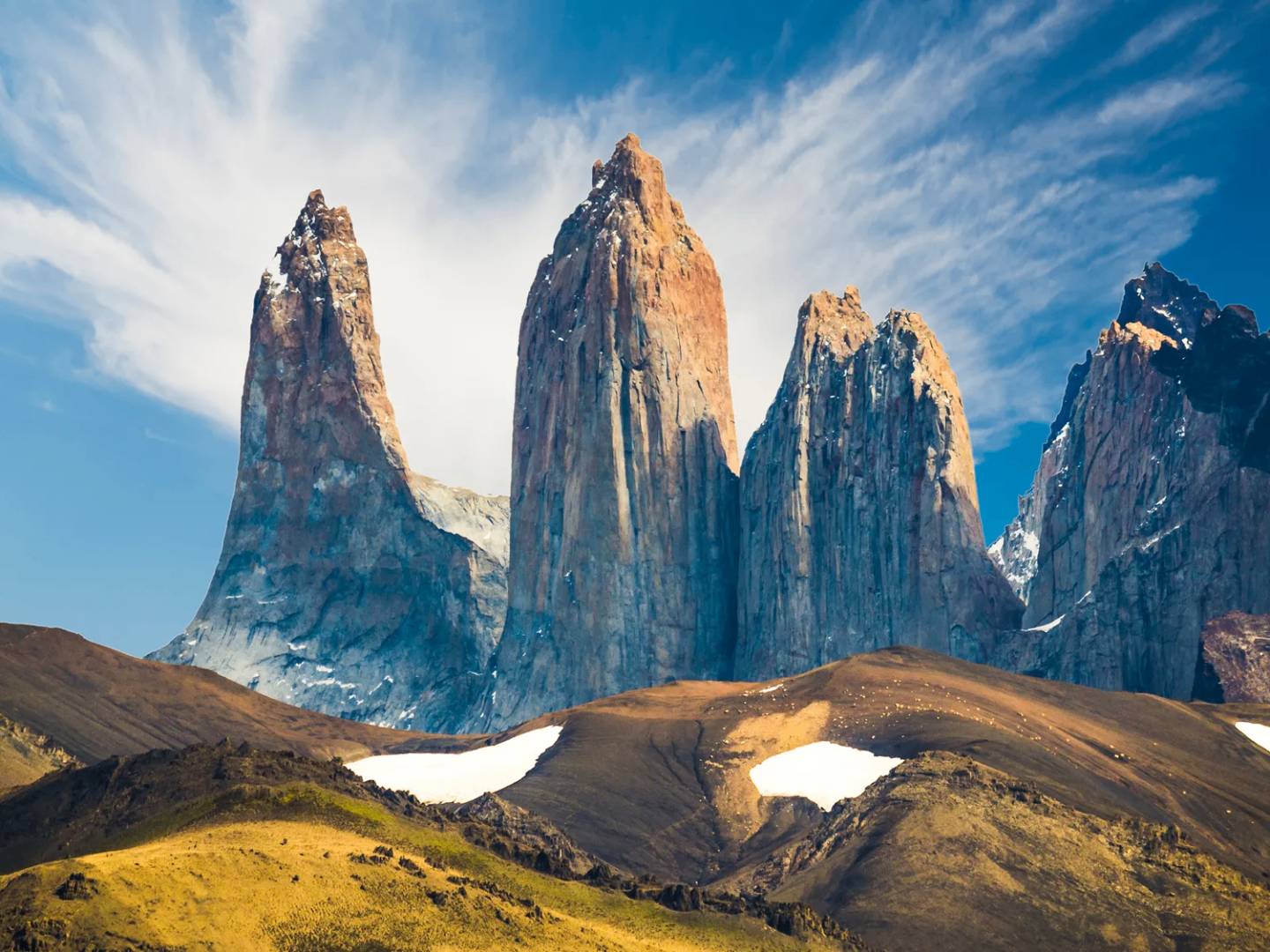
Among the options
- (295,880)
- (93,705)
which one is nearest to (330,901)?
(295,880)

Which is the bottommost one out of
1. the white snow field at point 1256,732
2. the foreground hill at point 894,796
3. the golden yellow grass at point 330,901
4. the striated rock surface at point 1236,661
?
the golden yellow grass at point 330,901

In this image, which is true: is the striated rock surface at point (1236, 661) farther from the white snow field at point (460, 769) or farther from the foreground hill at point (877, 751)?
the white snow field at point (460, 769)

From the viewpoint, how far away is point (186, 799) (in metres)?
109

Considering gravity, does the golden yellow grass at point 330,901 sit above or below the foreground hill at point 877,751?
below

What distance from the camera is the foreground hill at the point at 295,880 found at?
84.7m

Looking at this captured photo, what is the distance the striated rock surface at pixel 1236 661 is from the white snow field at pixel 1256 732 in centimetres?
937

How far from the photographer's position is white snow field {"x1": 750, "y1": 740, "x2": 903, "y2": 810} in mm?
149125

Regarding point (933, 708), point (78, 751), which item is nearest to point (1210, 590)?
point (933, 708)

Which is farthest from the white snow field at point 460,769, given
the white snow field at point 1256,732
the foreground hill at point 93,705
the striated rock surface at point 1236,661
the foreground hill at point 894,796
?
the striated rock surface at point 1236,661

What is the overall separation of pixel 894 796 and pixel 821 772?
22058mm

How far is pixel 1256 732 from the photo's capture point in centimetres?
17288

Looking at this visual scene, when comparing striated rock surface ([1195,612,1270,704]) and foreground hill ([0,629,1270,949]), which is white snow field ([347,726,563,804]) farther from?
striated rock surface ([1195,612,1270,704])

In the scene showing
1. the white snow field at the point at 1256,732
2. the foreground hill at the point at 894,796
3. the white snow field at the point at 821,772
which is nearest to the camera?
the foreground hill at the point at 894,796

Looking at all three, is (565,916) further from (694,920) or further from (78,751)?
(78,751)
